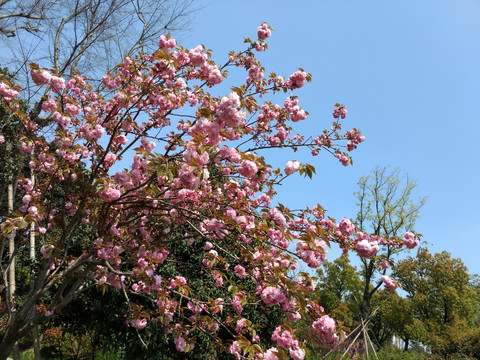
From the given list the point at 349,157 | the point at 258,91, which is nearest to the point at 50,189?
the point at 258,91

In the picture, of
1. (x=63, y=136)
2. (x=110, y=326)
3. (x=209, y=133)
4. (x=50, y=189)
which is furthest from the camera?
(x=110, y=326)

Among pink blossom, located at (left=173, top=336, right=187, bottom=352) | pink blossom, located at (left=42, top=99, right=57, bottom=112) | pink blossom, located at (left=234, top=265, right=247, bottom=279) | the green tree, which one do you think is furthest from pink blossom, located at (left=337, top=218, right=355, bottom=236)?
the green tree

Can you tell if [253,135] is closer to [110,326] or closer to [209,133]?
[209,133]

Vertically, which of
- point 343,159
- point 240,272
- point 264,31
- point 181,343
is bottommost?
point 181,343

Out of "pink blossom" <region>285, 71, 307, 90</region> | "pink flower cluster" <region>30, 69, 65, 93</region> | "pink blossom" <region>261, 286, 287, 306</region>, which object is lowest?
"pink blossom" <region>261, 286, 287, 306</region>

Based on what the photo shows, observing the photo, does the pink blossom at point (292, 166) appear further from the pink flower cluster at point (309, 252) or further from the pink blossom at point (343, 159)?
the pink blossom at point (343, 159)

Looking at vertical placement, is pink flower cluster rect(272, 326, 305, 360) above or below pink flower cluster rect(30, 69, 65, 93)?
below

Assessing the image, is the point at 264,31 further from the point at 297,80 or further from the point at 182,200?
the point at 182,200

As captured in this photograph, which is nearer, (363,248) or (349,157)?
(363,248)

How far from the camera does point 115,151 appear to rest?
373 cm

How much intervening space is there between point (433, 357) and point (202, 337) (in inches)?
302

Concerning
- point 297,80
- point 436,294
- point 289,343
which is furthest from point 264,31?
point 436,294

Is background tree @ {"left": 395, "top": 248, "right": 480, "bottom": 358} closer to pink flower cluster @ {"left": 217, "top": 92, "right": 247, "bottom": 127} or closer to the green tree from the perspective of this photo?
the green tree

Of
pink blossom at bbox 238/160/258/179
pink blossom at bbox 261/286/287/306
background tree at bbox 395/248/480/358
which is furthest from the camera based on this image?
background tree at bbox 395/248/480/358
